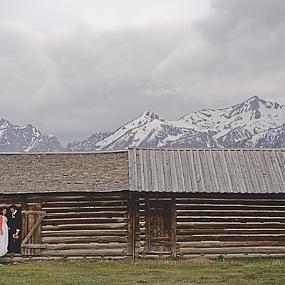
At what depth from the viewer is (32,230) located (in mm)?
27125

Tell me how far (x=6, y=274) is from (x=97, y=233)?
660cm

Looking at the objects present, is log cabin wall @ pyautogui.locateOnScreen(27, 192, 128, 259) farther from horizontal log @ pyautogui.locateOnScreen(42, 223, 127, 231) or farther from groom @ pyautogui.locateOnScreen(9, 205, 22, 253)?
groom @ pyautogui.locateOnScreen(9, 205, 22, 253)

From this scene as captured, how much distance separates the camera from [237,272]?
21.4m

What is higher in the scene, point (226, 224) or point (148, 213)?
point (148, 213)

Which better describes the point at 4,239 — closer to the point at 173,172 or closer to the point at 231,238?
the point at 173,172

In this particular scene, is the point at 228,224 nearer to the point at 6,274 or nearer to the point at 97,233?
the point at 97,233

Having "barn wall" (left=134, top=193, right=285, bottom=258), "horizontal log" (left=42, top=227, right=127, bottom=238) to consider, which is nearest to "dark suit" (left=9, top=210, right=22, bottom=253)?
"horizontal log" (left=42, top=227, right=127, bottom=238)

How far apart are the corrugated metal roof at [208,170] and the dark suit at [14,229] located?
515cm

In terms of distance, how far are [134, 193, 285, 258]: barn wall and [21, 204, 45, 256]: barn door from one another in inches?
168

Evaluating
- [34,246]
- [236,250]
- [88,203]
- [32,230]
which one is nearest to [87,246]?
[88,203]

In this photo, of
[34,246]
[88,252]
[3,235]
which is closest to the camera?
[3,235]

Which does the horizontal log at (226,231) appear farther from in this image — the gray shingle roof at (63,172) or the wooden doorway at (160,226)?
the gray shingle roof at (63,172)

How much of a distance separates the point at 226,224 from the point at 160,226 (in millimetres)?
2821

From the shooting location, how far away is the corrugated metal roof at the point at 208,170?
90.1 ft
